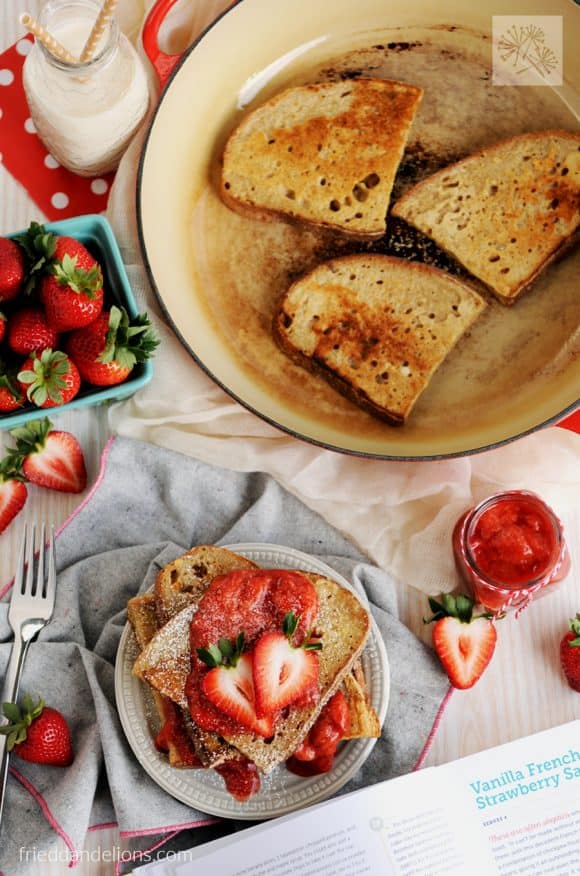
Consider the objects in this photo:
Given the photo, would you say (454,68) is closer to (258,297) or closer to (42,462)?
(258,297)

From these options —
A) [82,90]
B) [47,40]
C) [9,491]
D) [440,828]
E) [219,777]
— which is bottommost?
[440,828]

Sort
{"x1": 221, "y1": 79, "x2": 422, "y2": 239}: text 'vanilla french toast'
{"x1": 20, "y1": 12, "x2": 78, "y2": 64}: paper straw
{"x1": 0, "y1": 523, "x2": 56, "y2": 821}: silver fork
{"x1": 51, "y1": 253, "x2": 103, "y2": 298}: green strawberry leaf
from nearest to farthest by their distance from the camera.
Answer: {"x1": 20, "y1": 12, "x2": 78, "y2": 64}: paper straw, {"x1": 51, "y1": 253, "x2": 103, "y2": 298}: green strawberry leaf, {"x1": 0, "y1": 523, "x2": 56, "y2": 821}: silver fork, {"x1": 221, "y1": 79, "x2": 422, "y2": 239}: text 'vanilla french toast'

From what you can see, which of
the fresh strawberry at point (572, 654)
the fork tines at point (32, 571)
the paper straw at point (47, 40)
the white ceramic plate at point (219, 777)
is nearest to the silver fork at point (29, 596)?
the fork tines at point (32, 571)

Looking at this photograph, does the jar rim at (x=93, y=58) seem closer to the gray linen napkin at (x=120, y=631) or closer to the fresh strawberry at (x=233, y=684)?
the gray linen napkin at (x=120, y=631)

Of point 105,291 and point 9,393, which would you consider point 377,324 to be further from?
point 9,393

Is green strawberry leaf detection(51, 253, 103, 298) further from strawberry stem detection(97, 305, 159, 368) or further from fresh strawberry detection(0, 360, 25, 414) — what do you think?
fresh strawberry detection(0, 360, 25, 414)

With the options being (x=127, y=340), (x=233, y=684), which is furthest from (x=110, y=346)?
(x=233, y=684)

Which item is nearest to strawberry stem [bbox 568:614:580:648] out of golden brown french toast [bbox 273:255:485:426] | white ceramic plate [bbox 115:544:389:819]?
white ceramic plate [bbox 115:544:389:819]
